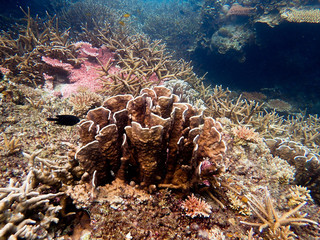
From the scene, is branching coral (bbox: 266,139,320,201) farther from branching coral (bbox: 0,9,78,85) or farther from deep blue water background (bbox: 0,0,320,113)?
deep blue water background (bbox: 0,0,320,113)

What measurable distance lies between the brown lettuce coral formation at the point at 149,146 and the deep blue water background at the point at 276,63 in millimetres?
9792

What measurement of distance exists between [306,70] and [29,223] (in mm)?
12648

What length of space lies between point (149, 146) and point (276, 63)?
36.6ft

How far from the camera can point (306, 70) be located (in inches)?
366

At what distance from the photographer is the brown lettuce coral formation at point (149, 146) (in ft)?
5.06

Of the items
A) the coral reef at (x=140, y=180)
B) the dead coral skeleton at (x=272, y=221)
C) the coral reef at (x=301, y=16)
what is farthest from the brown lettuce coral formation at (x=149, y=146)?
the coral reef at (x=301, y=16)

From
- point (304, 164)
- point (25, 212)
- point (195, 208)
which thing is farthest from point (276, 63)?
point (25, 212)

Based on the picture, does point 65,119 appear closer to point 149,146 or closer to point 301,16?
point 149,146

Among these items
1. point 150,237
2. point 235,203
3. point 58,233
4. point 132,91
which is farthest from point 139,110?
point 132,91

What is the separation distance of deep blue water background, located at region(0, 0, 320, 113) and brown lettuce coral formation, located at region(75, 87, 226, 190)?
9792mm

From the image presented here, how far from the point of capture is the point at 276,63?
31.7 feet

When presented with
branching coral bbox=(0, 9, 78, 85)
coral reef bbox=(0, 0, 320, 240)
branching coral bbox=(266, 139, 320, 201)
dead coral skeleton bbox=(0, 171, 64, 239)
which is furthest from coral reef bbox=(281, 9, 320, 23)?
dead coral skeleton bbox=(0, 171, 64, 239)

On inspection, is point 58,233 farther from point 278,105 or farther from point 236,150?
point 278,105

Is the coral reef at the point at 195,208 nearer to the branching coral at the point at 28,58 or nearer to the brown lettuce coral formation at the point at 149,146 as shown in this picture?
the brown lettuce coral formation at the point at 149,146
